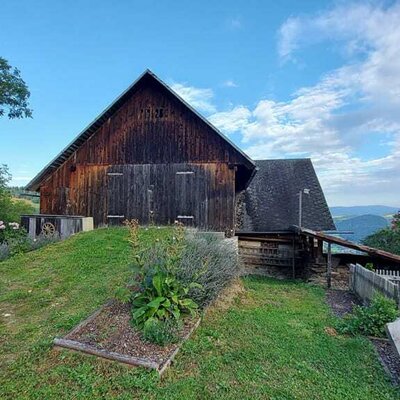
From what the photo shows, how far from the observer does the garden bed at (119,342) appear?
12.7 ft

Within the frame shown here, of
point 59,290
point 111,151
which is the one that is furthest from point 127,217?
point 59,290

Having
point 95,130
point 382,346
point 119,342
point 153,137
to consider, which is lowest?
point 382,346

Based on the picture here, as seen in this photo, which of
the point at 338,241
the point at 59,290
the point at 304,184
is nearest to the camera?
the point at 59,290

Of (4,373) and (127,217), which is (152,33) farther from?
(4,373)

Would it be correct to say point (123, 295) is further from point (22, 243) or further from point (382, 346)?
point (22, 243)

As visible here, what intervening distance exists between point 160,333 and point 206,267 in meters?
1.71

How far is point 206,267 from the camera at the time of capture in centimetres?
571

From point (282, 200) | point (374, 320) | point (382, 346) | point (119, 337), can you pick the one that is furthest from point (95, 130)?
point (382, 346)

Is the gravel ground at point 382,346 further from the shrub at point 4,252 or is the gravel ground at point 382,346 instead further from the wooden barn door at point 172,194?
the shrub at point 4,252

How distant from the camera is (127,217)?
41.0ft

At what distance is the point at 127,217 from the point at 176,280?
794 cm

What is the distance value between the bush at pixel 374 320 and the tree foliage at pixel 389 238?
1090cm

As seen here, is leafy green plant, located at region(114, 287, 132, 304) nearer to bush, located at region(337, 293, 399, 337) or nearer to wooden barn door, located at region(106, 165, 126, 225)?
bush, located at region(337, 293, 399, 337)

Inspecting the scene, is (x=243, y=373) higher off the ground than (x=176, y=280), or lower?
lower
